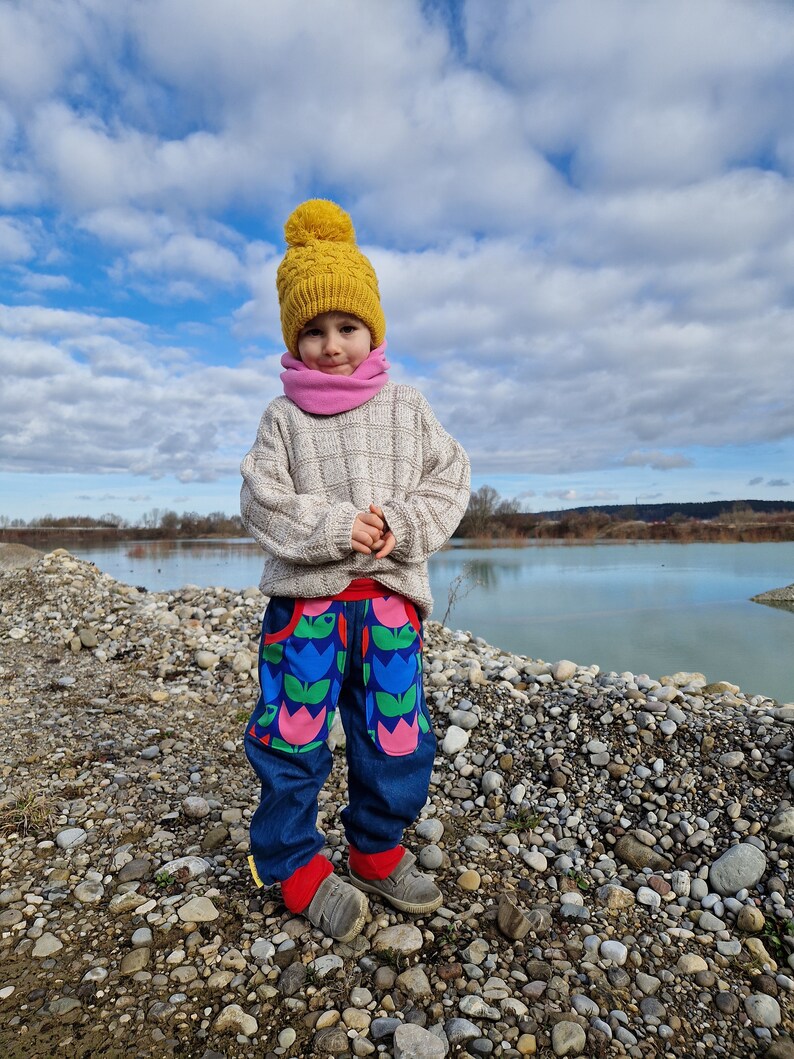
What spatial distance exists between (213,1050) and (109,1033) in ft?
1.01

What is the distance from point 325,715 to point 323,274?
5.03 ft

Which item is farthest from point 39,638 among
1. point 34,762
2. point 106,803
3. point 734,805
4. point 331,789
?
point 734,805

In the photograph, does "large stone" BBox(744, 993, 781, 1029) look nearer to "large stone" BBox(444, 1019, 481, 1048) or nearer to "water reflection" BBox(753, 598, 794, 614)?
"large stone" BBox(444, 1019, 481, 1048)

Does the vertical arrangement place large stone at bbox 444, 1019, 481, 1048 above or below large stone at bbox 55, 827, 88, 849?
below

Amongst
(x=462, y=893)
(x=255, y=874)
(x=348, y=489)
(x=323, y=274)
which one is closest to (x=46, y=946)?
(x=255, y=874)

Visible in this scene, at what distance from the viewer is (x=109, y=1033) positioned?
1768mm

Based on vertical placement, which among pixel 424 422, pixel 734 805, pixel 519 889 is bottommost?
pixel 519 889

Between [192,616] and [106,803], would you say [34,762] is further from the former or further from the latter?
[192,616]

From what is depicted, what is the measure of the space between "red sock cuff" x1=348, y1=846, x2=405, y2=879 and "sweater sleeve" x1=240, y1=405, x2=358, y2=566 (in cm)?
116

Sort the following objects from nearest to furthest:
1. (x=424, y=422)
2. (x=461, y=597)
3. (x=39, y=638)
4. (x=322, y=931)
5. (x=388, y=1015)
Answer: (x=388, y=1015) < (x=322, y=931) < (x=424, y=422) < (x=39, y=638) < (x=461, y=597)

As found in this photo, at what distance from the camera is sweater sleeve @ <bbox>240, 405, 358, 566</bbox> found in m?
2.05

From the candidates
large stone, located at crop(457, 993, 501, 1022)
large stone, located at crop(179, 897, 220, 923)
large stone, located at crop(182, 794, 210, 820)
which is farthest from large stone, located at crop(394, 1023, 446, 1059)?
large stone, located at crop(182, 794, 210, 820)

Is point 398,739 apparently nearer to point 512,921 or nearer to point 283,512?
point 512,921

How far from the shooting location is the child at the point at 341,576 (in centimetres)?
216
